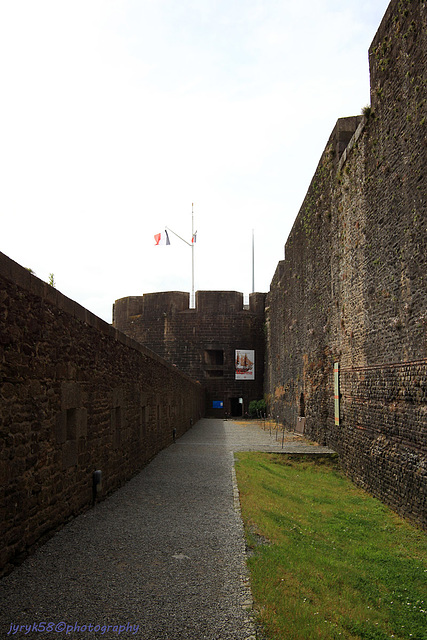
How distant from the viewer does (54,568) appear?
179 inches

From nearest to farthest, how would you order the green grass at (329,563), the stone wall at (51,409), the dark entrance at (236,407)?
the green grass at (329,563)
the stone wall at (51,409)
the dark entrance at (236,407)

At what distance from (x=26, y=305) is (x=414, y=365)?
237 inches

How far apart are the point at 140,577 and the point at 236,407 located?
97.8 ft

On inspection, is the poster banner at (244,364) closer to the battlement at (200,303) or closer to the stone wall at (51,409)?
the battlement at (200,303)

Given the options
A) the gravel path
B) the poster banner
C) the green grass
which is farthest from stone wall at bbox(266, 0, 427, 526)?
the poster banner

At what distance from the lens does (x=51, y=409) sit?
5.41 m

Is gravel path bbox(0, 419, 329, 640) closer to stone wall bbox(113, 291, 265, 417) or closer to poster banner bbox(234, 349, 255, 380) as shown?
stone wall bbox(113, 291, 265, 417)

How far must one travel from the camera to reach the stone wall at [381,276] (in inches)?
322

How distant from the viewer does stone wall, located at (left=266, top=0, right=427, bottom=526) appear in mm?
8188

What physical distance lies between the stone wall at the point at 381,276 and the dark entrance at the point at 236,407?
1727 cm

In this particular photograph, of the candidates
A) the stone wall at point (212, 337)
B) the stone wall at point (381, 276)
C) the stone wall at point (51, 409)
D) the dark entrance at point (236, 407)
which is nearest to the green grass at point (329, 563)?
the stone wall at point (381, 276)

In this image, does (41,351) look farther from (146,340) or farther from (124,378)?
(146,340)

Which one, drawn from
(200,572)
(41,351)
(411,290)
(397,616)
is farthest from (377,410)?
(41,351)

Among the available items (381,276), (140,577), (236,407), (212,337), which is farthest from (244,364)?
(140,577)
